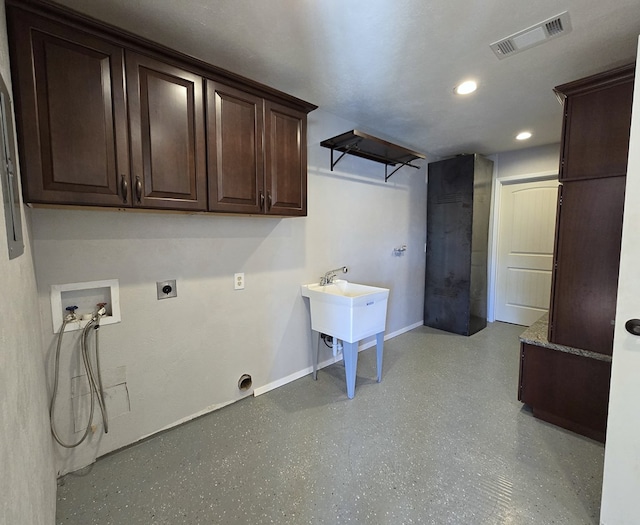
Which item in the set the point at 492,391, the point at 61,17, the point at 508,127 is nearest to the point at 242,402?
the point at 492,391

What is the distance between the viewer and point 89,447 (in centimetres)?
166

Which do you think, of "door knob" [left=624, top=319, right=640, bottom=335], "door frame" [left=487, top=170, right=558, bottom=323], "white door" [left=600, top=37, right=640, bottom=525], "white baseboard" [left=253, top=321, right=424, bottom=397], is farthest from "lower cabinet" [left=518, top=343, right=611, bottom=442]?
"door frame" [left=487, top=170, right=558, bottom=323]

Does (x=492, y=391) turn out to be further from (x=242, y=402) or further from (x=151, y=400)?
(x=151, y=400)

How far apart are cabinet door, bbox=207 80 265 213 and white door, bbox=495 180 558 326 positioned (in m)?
3.73

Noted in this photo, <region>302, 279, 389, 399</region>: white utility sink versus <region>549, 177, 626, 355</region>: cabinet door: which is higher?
<region>549, 177, 626, 355</region>: cabinet door

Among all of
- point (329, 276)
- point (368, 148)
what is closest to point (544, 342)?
point (329, 276)

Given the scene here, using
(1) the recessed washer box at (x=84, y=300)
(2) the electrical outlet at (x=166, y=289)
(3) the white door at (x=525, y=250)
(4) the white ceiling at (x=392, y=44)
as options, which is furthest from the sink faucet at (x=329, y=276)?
(3) the white door at (x=525, y=250)

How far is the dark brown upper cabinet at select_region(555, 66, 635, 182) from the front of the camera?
163 centimetres

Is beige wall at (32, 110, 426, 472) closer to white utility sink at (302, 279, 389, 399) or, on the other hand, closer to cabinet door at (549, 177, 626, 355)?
white utility sink at (302, 279, 389, 399)

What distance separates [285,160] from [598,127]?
195cm

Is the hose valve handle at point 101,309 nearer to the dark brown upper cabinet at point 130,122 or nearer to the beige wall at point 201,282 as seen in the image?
the beige wall at point 201,282

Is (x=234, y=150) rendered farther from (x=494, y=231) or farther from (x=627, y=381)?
(x=494, y=231)

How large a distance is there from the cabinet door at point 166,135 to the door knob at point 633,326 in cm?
207

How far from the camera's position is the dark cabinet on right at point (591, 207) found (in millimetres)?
1668
